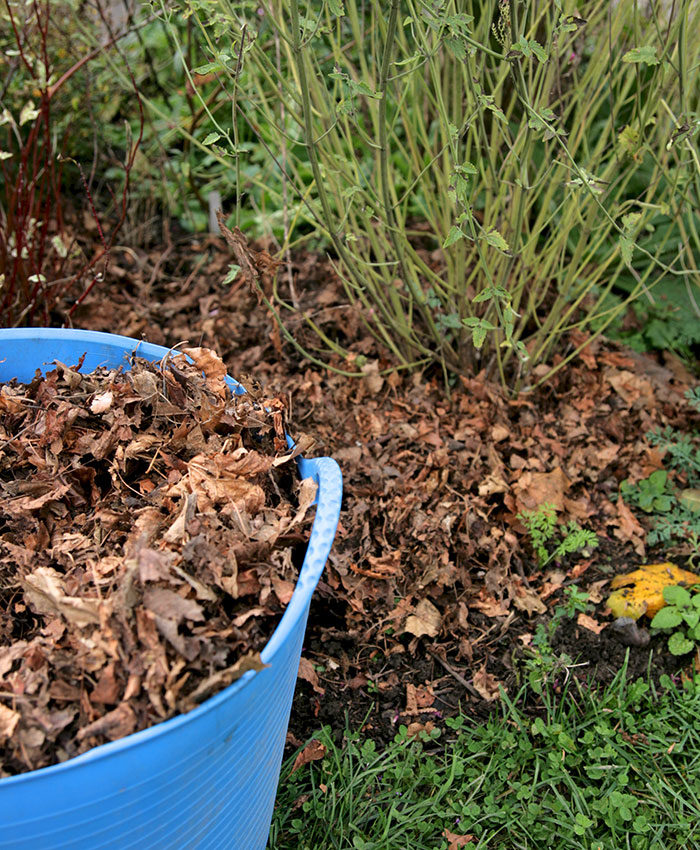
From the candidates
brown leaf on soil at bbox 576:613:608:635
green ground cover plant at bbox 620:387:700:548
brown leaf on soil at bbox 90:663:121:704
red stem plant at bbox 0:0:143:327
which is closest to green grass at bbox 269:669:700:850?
Result: brown leaf on soil at bbox 576:613:608:635

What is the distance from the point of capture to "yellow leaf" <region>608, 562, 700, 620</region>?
200 centimetres

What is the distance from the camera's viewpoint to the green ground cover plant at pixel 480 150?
164cm

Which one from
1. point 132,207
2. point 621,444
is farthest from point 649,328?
point 132,207

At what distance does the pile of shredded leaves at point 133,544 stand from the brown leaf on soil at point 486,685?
796 mm

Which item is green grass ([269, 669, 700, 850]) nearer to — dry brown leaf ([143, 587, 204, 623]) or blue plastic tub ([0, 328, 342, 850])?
blue plastic tub ([0, 328, 342, 850])

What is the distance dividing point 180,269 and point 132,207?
362mm

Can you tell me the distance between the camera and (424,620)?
1950 millimetres

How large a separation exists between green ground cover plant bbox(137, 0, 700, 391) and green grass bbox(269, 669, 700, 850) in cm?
92

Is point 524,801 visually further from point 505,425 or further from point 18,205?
point 18,205

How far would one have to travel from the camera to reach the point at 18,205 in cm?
240

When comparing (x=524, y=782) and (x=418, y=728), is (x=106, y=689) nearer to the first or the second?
(x=418, y=728)

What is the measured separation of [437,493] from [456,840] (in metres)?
0.89

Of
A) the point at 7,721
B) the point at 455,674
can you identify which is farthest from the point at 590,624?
the point at 7,721

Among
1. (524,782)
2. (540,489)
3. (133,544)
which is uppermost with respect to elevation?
(133,544)
